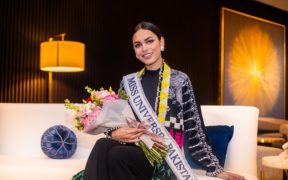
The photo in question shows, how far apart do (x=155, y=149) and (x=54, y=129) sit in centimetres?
103

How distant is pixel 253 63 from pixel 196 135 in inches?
213

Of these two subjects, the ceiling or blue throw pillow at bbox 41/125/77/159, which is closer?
blue throw pillow at bbox 41/125/77/159

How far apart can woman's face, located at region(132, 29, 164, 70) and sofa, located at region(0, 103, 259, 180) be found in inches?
24.9

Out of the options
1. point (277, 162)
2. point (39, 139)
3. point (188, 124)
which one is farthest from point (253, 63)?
point (188, 124)

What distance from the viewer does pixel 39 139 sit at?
292 cm

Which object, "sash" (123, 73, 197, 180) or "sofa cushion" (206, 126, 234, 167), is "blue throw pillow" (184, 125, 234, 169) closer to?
"sofa cushion" (206, 126, 234, 167)

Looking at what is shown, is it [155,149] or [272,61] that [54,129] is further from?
[272,61]

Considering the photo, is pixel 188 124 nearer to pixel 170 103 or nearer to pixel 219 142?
pixel 170 103

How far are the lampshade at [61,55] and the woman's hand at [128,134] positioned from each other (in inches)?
81.8

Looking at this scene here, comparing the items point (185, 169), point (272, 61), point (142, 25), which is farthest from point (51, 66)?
point (272, 61)

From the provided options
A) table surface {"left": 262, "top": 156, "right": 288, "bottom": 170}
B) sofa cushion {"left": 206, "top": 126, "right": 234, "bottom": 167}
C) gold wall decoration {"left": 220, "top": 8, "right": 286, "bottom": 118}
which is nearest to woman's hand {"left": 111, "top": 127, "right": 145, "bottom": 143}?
sofa cushion {"left": 206, "top": 126, "right": 234, "bottom": 167}

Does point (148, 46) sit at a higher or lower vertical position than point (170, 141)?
higher

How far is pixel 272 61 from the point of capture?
768 centimetres

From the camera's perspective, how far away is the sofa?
2.46 m
